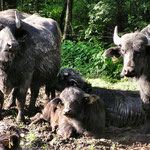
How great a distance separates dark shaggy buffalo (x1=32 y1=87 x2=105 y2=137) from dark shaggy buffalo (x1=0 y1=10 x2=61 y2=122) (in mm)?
1004

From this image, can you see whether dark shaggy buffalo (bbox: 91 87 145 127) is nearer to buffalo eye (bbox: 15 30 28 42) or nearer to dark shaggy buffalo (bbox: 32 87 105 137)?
dark shaggy buffalo (bbox: 32 87 105 137)

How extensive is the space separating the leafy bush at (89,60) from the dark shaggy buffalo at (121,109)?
4.78 metres

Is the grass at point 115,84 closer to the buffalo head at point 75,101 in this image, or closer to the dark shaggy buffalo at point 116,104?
the dark shaggy buffalo at point 116,104

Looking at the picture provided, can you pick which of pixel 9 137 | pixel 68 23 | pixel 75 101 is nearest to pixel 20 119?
pixel 75 101

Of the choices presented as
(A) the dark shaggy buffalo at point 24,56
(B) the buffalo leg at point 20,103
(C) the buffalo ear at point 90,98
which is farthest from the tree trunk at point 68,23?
(C) the buffalo ear at point 90,98

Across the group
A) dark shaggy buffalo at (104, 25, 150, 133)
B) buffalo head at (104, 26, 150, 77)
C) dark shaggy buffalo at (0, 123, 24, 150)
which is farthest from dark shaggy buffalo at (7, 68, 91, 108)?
dark shaggy buffalo at (0, 123, 24, 150)

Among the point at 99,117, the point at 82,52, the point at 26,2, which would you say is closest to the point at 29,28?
the point at 99,117

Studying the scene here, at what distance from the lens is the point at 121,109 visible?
287 inches

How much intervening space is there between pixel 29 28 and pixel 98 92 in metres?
2.48

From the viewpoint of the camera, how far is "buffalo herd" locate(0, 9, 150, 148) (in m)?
5.76

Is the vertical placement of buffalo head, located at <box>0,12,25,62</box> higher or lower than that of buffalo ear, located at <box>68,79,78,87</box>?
higher

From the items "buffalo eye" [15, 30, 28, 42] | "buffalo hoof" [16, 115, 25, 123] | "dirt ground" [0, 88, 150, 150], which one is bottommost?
"dirt ground" [0, 88, 150, 150]

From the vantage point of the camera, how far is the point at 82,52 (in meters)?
14.9

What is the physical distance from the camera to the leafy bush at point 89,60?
41.9ft
